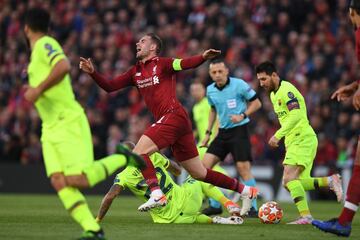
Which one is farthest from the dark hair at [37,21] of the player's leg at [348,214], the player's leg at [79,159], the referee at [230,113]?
the referee at [230,113]

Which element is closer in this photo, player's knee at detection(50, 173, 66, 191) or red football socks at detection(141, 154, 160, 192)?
player's knee at detection(50, 173, 66, 191)

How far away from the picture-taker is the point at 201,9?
2484 cm

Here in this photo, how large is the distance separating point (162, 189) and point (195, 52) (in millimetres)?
11993

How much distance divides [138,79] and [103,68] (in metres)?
12.7

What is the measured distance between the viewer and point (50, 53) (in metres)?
8.52

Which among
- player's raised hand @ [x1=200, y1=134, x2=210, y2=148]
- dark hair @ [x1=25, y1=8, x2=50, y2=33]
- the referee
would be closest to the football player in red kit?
dark hair @ [x1=25, y1=8, x2=50, y2=33]

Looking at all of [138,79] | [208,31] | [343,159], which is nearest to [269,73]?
[138,79]

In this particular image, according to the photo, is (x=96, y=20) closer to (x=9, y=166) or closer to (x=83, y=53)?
(x=83, y=53)

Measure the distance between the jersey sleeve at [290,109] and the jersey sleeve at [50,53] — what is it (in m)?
4.42

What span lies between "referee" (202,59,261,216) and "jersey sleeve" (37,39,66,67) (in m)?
6.49

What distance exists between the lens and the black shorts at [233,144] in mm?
14958

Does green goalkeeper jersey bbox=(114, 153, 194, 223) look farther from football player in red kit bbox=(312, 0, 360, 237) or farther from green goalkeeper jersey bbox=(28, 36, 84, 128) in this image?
green goalkeeper jersey bbox=(28, 36, 84, 128)

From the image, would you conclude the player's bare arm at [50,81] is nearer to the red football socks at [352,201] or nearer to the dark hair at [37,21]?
the dark hair at [37,21]

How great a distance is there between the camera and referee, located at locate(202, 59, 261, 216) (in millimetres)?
14820
